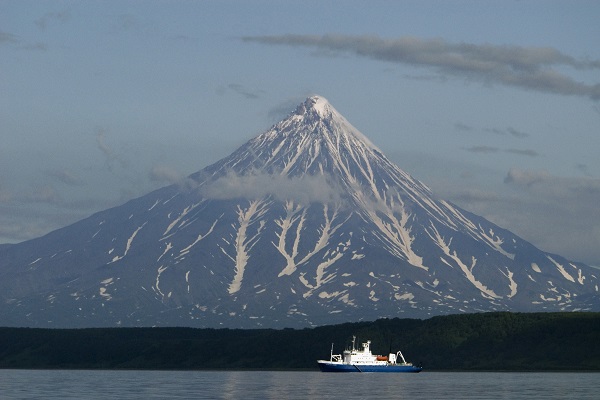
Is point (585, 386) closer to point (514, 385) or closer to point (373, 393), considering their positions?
point (514, 385)

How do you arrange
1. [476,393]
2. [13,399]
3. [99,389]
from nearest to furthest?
Result: [13,399]
[476,393]
[99,389]

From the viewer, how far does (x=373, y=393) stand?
167625mm

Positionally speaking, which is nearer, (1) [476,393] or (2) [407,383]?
(1) [476,393]

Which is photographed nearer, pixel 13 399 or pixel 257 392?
pixel 13 399

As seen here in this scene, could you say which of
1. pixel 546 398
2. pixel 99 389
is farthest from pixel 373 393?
pixel 99 389

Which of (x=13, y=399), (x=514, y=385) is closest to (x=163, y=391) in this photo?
(x=13, y=399)

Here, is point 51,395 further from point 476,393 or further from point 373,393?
point 476,393

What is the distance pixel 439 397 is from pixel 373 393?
12.8m

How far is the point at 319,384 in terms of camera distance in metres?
193

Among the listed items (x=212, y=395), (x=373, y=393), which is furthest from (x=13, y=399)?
(x=373, y=393)

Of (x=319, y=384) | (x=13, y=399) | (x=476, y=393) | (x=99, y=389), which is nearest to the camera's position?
(x=13, y=399)

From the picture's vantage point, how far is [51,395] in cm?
16038

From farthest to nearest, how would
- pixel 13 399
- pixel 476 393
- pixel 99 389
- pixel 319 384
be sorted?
pixel 319 384, pixel 99 389, pixel 476 393, pixel 13 399

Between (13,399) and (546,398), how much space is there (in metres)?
60.7
